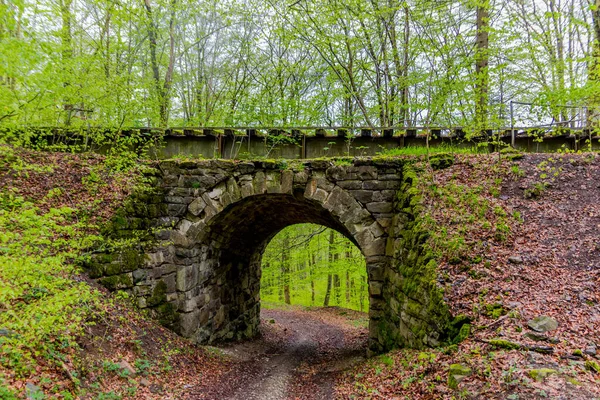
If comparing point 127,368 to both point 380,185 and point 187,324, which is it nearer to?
point 187,324

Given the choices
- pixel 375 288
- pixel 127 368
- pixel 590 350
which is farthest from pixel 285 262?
pixel 590 350

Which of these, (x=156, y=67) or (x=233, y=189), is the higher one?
(x=156, y=67)

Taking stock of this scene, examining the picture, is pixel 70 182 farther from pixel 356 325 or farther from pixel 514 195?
pixel 356 325

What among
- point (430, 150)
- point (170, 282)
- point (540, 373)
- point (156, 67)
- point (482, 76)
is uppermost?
point (156, 67)

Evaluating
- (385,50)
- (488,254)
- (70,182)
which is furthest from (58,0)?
(488,254)

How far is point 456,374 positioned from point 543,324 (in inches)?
42.1

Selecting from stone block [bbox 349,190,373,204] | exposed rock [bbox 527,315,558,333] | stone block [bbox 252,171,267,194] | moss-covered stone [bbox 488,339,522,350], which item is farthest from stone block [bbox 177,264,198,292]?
exposed rock [bbox 527,315,558,333]

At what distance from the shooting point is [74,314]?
4520 millimetres

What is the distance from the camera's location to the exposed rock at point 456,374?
3.46 meters

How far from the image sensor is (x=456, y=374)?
3.54 meters

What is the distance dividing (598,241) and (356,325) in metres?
9.78

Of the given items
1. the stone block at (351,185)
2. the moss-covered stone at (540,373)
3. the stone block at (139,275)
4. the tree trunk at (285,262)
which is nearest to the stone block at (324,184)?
the stone block at (351,185)

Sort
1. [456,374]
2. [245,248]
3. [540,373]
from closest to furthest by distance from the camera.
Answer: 1. [540,373]
2. [456,374]
3. [245,248]

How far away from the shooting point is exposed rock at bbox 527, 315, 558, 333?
3.59 metres
